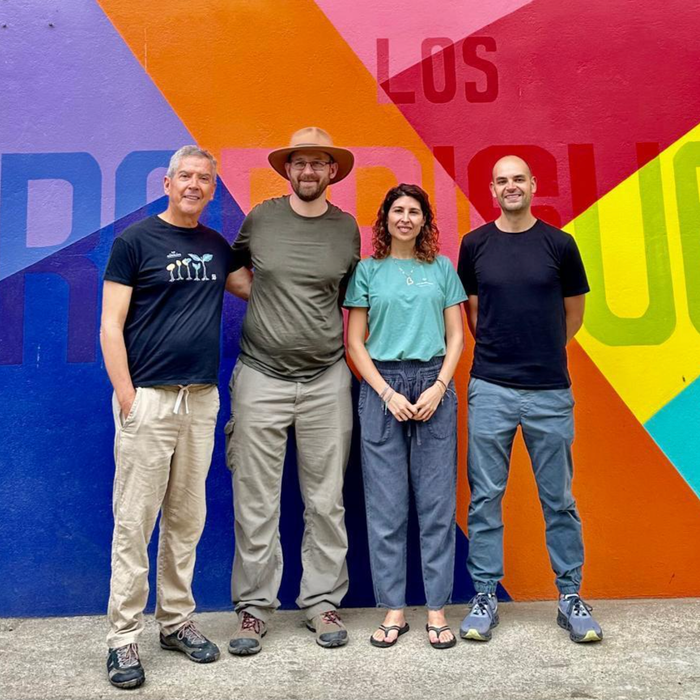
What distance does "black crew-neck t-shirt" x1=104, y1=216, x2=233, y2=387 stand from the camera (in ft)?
8.63

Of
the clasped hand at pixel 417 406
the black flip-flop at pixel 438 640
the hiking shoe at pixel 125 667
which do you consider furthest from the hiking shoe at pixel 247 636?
the clasped hand at pixel 417 406

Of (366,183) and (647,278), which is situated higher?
(366,183)

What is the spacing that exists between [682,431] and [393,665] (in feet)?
6.40

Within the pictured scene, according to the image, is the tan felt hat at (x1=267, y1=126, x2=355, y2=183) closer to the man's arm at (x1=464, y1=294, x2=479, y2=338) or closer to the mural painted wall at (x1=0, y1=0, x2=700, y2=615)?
the mural painted wall at (x1=0, y1=0, x2=700, y2=615)

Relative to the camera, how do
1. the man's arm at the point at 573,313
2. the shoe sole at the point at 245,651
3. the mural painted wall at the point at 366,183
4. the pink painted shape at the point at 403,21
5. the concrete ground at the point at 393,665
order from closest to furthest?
the concrete ground at the point at 393,665, the shoe sole at the point at 245,651, the man's arm at the point at 573,313, the mural painted wall at the point at 366,183, the pink painted shape at the point at 403,21

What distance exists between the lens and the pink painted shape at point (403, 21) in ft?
11.7

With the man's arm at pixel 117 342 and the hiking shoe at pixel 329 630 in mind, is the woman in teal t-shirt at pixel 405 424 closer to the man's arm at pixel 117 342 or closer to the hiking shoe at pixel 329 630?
the hiking shoe at pixel 329 630

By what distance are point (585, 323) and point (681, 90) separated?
4.66 ft

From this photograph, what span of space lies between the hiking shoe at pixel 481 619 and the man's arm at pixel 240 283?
5.76 feet

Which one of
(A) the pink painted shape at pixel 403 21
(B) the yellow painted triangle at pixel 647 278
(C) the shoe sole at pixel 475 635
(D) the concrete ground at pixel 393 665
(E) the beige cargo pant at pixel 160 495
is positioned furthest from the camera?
(A) the pink painted shape at pixel 403 21

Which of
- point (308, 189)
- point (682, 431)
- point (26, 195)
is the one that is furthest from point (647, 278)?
point (26, 195)

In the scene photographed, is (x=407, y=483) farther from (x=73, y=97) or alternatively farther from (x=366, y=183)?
(x=73, y=97)

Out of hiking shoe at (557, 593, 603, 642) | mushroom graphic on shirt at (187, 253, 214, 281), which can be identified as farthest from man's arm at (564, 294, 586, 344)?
mushroom graphic on shirt at (187, 253, 214, 281)

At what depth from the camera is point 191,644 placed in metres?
2.71
